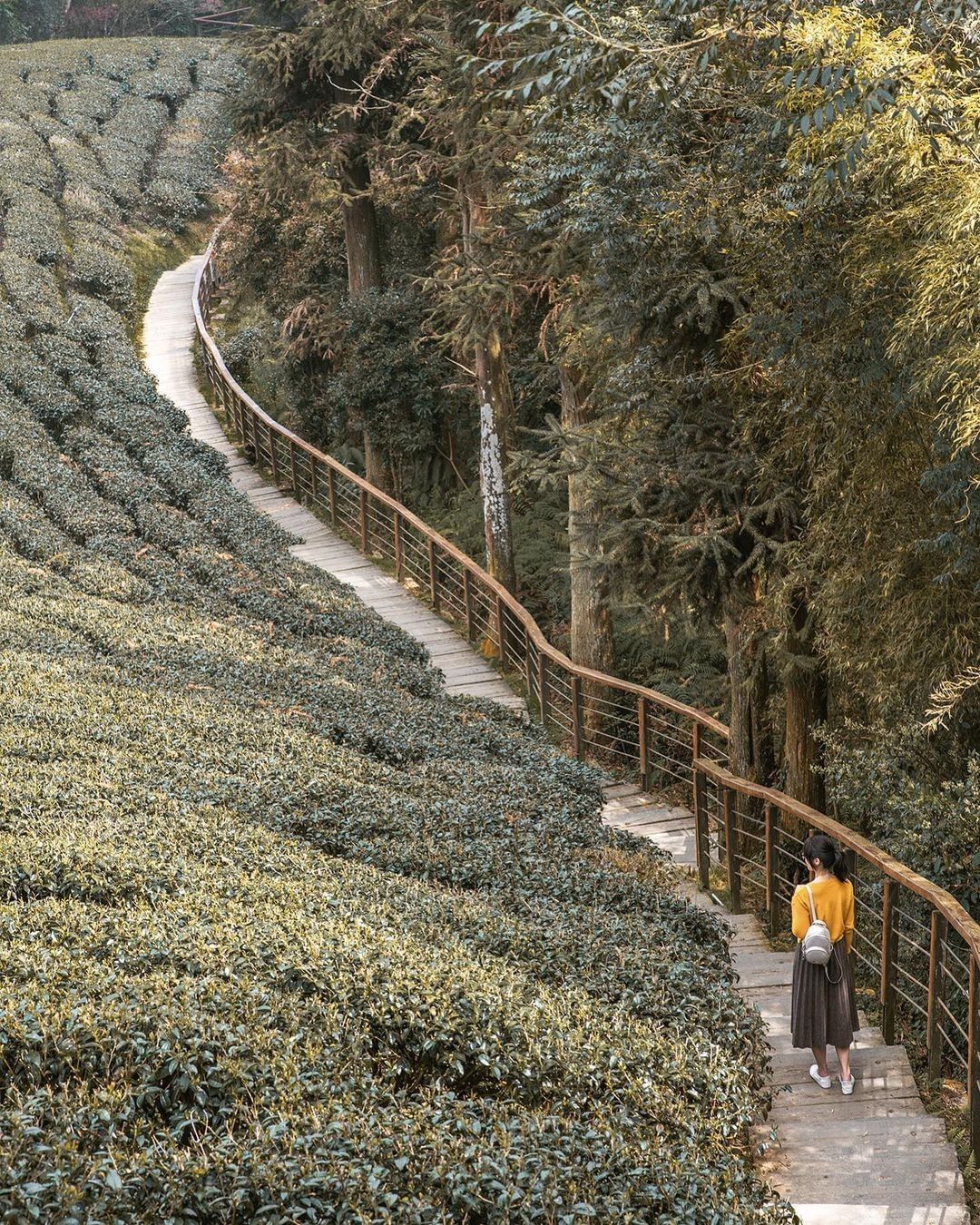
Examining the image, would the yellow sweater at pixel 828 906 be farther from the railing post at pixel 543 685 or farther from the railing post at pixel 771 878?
the railing post at pixel 543 685

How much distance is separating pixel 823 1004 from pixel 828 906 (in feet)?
1.59

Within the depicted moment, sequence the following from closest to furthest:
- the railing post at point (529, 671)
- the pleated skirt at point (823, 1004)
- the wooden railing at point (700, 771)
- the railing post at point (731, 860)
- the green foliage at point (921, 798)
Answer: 1. the pleated skirt at point (823, 1004)
2. the wooden railing at point (700, 771)
3. the green foliage at point (921, 798)
4. the railing post at point (731, 860)
5. the railing post at point (529, 671)

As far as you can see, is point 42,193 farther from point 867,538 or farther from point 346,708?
point 867,538

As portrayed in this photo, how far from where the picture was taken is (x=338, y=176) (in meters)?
20.5

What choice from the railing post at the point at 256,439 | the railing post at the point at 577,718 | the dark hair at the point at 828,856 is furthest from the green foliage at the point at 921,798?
the railing post at the point at 256,439

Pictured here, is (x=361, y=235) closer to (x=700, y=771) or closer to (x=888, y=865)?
(x=700, y=771)

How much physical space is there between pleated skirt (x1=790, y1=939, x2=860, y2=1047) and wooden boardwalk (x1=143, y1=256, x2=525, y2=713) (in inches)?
284

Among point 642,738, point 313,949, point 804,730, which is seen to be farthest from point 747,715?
point 313,949

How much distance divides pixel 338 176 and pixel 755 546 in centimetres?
1335

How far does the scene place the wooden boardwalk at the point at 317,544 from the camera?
14.3 meters

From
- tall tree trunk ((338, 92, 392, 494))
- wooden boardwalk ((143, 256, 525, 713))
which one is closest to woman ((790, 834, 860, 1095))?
wooden boardwalk ((143, 256, 525, 713))

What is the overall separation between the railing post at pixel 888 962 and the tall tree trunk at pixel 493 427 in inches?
372

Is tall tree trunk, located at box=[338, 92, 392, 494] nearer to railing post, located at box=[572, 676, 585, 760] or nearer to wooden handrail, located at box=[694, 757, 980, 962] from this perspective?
railing post, located at box=[572, 676, 585, 760]

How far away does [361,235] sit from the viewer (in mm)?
20781
